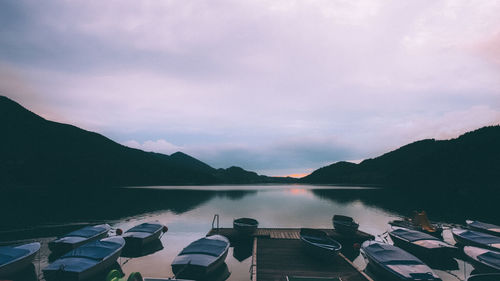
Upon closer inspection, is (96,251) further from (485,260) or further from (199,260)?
(485,260)

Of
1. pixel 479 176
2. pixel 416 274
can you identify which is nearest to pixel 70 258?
pixel 416 274

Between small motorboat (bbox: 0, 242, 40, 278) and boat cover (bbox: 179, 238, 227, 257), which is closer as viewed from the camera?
small motorboat (bbox: 0, 242, 40, 278)

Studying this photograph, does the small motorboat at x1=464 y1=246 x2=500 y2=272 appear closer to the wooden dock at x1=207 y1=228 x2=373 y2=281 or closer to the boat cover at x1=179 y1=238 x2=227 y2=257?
the wooden dock at x1=207 y1=228 x2=373 y2=281

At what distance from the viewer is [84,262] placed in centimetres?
1986

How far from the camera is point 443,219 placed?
58500mm

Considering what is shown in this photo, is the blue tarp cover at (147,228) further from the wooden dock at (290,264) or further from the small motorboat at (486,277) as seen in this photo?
the small motorboat at (486,277)

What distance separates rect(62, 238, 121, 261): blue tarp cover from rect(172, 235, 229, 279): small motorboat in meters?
6.98

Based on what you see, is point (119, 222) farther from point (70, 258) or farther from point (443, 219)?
point (443, 219)

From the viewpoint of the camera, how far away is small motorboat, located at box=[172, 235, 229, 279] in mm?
19203

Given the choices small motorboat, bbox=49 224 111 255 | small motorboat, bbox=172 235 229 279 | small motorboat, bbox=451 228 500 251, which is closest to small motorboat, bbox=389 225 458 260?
small motorboat, bbox=451 228 500 251

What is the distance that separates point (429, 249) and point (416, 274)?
34.9ft

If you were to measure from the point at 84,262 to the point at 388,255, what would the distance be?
2609 cm

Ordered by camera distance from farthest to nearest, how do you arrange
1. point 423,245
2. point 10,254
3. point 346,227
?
1. point 346,227
2. point 423,245
3. point 10,254

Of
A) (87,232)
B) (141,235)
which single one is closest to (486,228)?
(141,235)
